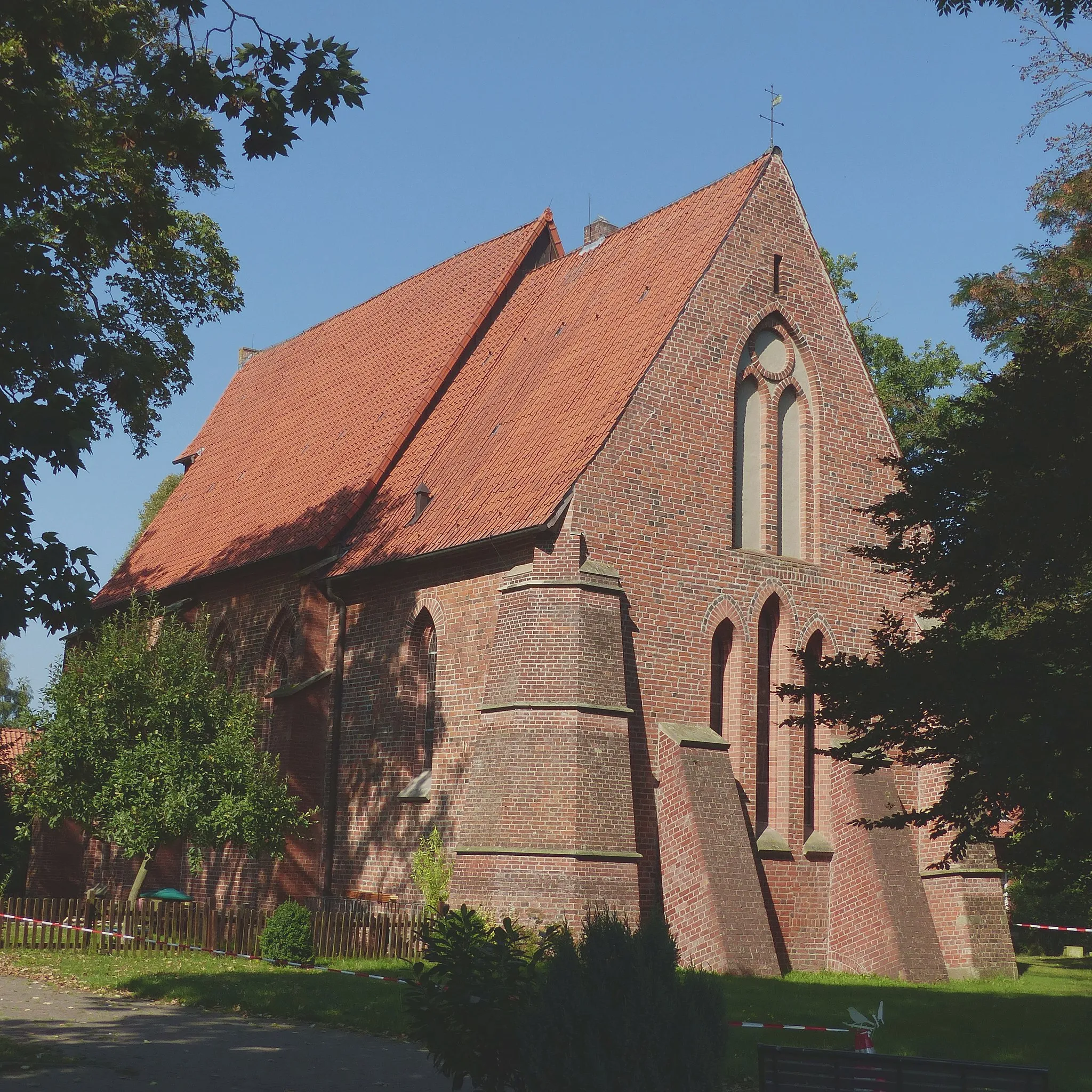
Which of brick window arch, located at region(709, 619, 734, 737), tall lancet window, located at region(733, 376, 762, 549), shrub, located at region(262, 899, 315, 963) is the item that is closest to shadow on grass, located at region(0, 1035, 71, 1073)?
shrub, located at region(262, 899, 315, 963)

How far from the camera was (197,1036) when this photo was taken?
41.7ft

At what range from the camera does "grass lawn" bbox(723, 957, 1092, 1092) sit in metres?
12.3

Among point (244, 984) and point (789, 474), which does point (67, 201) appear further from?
point (789, 474)

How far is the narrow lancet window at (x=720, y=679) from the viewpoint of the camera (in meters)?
20.6

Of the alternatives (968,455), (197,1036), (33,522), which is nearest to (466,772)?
(197,1036)

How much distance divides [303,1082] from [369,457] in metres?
16.2

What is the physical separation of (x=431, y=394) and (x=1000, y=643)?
15.0 metres

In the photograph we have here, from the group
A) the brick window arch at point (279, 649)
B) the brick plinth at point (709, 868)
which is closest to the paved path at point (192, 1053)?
the brick plinth at point (709, 868)

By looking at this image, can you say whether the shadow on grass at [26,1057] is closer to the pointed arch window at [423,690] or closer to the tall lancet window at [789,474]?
the pointed arch window at [423,690]

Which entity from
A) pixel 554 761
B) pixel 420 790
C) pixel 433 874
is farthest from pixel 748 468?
pixel 433 874

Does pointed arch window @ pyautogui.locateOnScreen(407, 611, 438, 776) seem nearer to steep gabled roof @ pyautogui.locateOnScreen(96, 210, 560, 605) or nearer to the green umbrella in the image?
steep gabled roof @ pyautogui.locateOnScreen(96, 210, 560, 605)

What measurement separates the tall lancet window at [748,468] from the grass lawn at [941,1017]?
21.4 ft

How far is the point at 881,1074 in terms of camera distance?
25.0ft

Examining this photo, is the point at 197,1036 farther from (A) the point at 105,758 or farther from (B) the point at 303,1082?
(A) the point at 105,758
